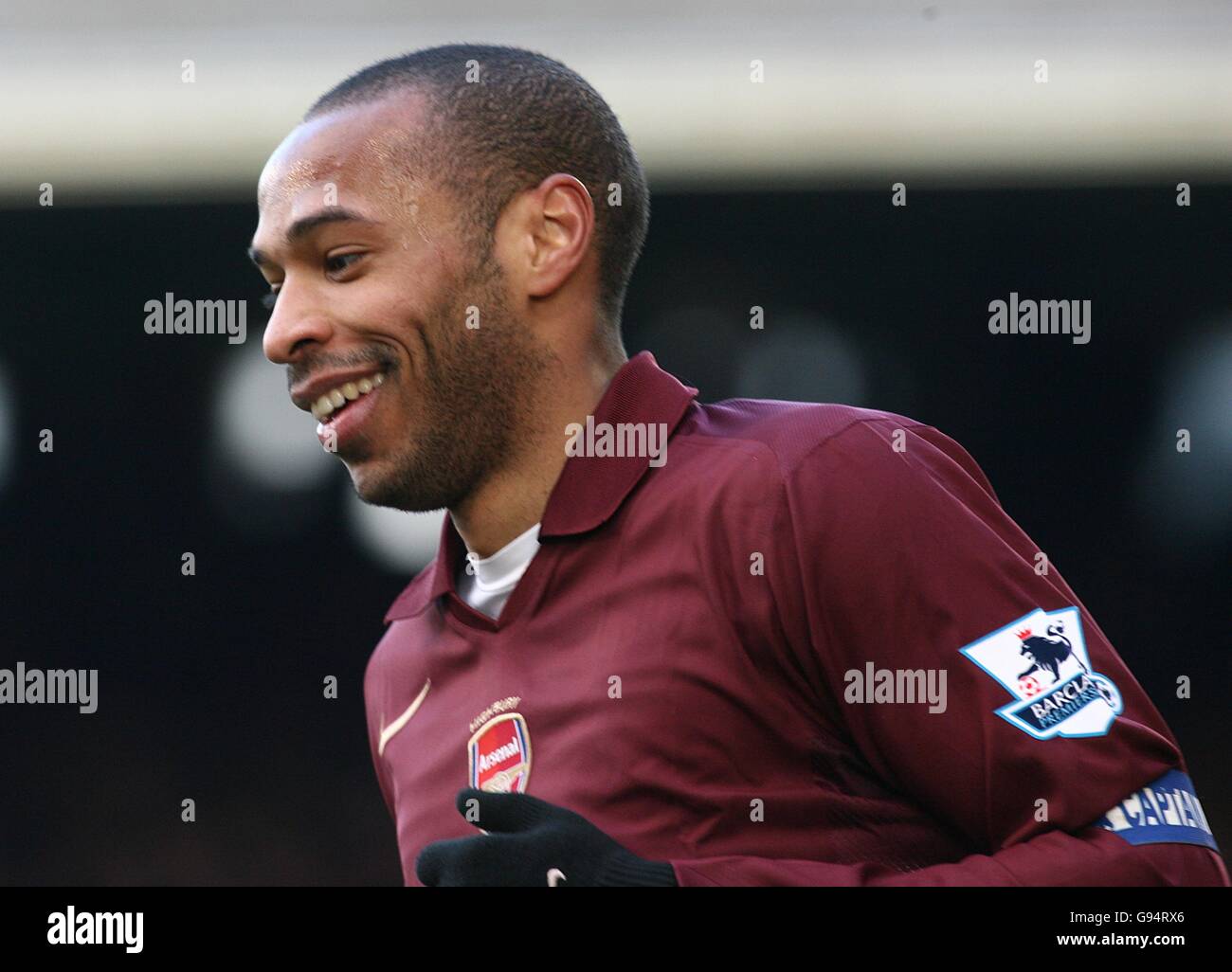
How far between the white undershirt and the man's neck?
0.02 metres

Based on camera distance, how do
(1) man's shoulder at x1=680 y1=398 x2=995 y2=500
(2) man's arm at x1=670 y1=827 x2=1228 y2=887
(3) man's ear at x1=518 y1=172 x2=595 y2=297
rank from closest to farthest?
(2) man's arm at x1=670 y1=827 x2=1228 y2=887 → (1) man's shoulder at x1=680 y1=398 x2=995 y2=500 → (3) man's ear at x1=518 y1=172 x2=595 y2=297

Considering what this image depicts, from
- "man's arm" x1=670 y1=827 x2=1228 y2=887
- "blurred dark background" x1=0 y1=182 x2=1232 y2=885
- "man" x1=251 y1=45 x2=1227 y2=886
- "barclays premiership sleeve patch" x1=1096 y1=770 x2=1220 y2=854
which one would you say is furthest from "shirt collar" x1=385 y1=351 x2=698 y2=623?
"blurred dark background" x1=0 y1=182 x2=1232 y2=885

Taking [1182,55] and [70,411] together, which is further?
[70,411]

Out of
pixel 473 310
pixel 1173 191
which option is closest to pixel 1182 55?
pixel 1173 191

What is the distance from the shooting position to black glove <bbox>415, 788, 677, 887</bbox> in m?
1.35

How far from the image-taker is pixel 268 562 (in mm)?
4145

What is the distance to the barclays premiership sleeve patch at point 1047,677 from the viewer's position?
135cm

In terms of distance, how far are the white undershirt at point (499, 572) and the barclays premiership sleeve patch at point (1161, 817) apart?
2.22 feet

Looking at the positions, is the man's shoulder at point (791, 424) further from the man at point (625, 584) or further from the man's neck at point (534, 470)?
the man's neck at point (534, 470)

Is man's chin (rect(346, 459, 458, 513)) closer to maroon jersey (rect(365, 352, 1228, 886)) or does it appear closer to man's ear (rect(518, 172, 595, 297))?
maroon jersey (rect(365, 352, 1228, 886))

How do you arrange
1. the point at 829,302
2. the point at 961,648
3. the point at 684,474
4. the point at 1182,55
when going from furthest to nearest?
the point at 829,302, the point at 1182,55, the point at 684,474, the point at 961,648

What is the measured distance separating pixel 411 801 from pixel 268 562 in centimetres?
260

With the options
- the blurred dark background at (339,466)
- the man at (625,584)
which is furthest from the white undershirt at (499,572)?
the blurred dark background at (339,466)
